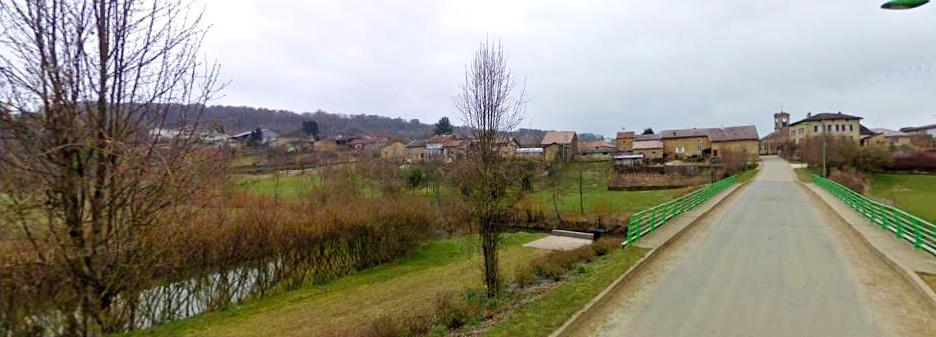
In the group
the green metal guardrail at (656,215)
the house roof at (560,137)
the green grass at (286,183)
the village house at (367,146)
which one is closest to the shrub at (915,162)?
the house roof at (560,137)

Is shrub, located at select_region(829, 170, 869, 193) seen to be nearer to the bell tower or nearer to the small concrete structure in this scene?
the small concrete structure

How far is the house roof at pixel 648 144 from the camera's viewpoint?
76856 mm

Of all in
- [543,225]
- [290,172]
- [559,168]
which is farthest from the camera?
[290,172]

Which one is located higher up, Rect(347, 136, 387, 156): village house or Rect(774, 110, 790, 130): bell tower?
Rect(774, 110, 790, 130): bell tower

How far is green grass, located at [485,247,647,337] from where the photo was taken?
5844 mm

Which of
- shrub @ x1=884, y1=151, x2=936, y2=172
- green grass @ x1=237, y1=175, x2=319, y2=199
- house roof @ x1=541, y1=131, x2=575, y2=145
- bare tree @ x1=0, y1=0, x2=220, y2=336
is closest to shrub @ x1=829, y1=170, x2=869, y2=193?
shrub @ x1=884, y1=151, x2=936, y2=172

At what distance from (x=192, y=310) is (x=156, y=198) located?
26.4ft

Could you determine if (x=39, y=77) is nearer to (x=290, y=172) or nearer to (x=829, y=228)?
(x=829, y=228)

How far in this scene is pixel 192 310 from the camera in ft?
35.3

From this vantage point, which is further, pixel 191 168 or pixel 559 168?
pixel 559 168

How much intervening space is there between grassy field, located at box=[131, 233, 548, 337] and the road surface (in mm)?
3860

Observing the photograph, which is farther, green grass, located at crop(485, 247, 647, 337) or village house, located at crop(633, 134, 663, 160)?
village house, located at crop(633, 134, 663, 160)

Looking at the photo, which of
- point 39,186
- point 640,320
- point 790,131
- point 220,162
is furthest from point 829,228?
point 790,131

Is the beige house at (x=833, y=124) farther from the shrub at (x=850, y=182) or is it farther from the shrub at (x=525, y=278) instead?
the shrub at (x=525, y=278)
